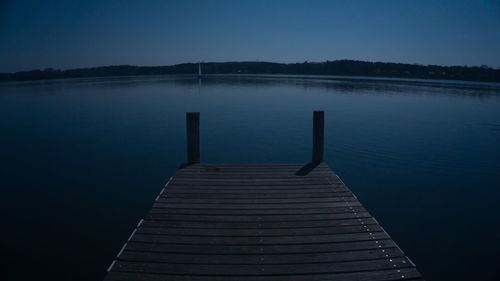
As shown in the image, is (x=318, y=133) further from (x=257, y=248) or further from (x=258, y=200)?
(x=257, y=248)

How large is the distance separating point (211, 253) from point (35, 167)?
458 inches

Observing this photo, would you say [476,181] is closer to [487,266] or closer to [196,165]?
[487,266]

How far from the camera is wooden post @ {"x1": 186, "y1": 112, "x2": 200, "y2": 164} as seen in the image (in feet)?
26.9

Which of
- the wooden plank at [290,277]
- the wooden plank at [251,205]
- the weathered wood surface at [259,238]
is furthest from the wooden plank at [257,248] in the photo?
the wooden plank at [251,205]

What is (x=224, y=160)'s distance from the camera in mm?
14219

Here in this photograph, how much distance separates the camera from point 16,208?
9172 millimetres

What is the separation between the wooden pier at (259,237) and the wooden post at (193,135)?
5.11 feet

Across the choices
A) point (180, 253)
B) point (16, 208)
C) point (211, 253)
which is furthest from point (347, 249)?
point (16, 208)

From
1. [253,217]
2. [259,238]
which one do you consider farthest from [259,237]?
[253,217]

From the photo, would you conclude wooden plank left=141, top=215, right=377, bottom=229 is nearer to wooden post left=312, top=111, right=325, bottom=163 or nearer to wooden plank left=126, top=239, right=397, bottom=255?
wooden plank left=126, top=239, right=397, bottom=255

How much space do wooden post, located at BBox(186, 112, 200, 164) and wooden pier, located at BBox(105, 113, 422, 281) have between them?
61.3 inches

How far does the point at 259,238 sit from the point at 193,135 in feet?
14.0

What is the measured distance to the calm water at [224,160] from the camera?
7121mm

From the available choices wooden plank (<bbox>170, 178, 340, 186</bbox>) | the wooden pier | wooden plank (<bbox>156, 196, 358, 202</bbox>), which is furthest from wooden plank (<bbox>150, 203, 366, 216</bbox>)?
wooden plank (<bbox>170, 178, 340, 186</bbox>)
